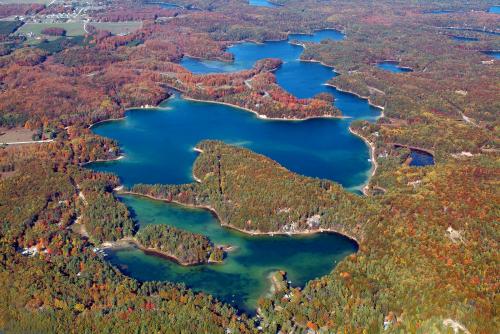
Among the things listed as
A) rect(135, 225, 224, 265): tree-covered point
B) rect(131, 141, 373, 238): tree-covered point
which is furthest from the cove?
rect(131, 141, 373, 238): tree-covered point

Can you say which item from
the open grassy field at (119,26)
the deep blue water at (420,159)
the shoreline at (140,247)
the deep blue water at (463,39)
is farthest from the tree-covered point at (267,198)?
the deep blue water at (463,39)

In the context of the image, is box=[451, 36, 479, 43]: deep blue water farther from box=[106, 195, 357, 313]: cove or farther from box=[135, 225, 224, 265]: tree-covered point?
box=[135, 225, 224, 265]: tree-covered point

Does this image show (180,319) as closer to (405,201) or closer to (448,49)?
(405,201)

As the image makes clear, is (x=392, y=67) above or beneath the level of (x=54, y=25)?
beneath

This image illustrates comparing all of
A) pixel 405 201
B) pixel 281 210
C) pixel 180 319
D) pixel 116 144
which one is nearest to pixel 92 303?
pixel 180 319

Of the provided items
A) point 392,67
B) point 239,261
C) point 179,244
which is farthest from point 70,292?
point 392,67

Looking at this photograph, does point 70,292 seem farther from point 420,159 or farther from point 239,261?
point 420,159
